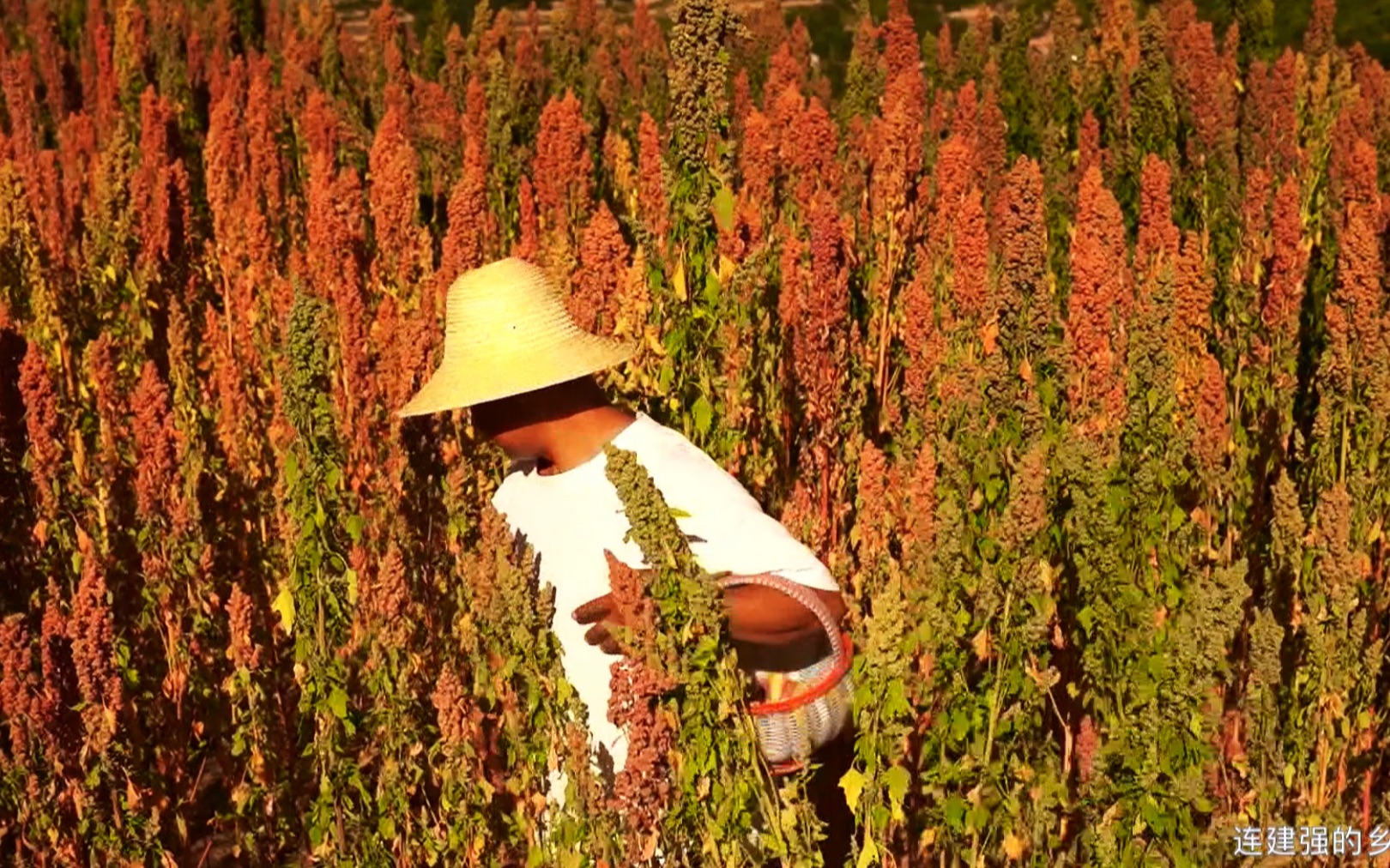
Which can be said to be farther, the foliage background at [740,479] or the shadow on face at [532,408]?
the shadow on face at [532,408]

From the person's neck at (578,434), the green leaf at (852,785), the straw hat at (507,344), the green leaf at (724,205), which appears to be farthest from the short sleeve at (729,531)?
the green leaf at (724,205)

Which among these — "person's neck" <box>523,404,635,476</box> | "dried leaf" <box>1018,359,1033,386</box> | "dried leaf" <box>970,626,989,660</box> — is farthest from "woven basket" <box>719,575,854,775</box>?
"dried leaf" <box>1018,359,1033,386</box>

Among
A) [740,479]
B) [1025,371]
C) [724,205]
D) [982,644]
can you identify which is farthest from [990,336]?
[982,644]

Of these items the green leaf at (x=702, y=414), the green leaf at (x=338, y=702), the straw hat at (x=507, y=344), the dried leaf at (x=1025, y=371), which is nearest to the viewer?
the straw hat at (x=507, y=344)

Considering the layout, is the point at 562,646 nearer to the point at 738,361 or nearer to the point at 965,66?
the point at 738,361

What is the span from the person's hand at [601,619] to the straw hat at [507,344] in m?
0.35

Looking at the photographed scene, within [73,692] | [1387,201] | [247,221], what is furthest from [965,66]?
[73,692]

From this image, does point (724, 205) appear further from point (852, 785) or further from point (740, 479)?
point (852, 785)

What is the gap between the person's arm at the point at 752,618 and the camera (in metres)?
2.70

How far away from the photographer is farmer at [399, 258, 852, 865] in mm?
Result: 2746

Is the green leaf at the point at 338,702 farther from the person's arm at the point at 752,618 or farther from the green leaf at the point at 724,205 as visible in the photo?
the green leaf at the point at 724,205

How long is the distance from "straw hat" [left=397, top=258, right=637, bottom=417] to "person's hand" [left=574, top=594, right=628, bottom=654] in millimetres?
354

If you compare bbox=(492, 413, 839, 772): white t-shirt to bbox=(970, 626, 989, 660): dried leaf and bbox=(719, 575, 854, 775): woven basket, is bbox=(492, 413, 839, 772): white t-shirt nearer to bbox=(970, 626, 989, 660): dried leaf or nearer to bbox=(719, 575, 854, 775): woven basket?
bbox=(719, 575, 854, 775): woven basket

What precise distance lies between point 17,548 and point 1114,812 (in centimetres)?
219
